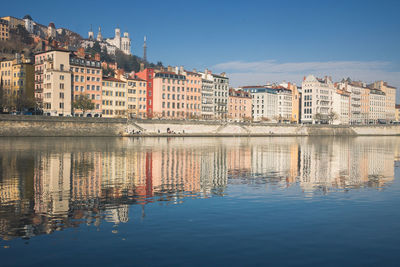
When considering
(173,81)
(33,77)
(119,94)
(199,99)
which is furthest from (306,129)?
(33,77)

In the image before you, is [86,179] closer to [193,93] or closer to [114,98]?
[114,98]

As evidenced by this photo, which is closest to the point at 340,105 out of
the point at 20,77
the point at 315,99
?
the point at 315,99

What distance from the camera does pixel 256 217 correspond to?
16.8m

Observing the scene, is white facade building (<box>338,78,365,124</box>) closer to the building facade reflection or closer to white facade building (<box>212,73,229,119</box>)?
white facade building (<box>212,73,229,119</box>)

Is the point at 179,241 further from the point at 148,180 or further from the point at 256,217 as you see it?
the point at 148,180

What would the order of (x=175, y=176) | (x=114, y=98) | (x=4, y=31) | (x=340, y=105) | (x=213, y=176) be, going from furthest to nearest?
1. (x=4, y=31)
2. (x=340, y=105)
3. (x=114, y=98)
4. (x=213, y=176)
5. (x=175, y=176)

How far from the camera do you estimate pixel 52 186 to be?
23047 mm

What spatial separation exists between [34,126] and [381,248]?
249 ft

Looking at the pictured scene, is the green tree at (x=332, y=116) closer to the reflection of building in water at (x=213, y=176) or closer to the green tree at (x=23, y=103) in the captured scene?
the green tree at (x=23, y=103)

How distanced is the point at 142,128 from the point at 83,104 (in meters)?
15.1

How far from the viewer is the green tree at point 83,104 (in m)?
95.5

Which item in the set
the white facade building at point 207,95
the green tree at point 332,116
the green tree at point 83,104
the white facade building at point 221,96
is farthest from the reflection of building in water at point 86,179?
the green tree at point 332,116

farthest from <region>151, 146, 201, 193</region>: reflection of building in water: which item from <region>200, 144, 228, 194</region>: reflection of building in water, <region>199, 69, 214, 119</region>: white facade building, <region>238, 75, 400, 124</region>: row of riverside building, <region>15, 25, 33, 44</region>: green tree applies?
<region>15, 25, 33, 44</region>: green tree

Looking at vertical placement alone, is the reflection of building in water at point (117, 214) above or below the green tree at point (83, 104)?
below
